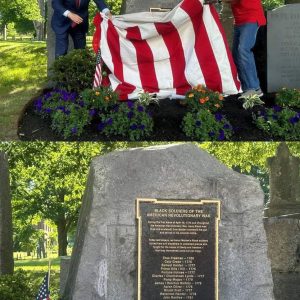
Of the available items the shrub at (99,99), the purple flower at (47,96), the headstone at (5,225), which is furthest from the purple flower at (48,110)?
the headstone at (5,225)

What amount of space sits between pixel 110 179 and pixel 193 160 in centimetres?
80

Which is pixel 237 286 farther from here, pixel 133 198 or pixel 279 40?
pixel 279 40

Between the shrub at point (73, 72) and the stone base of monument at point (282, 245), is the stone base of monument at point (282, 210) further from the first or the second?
the shrub at point (73, 72)

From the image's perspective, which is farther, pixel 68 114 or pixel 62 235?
pixel 62 235

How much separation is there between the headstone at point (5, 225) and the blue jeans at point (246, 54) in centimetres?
402

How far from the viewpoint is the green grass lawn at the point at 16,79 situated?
39.5 ft

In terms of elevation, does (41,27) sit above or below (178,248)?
above

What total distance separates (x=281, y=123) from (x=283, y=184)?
1.13 metres

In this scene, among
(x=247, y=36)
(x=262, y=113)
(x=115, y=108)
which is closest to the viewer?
(x=115, y=108)

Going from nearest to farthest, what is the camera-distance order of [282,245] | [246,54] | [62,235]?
[282,245]
[246,54]
[62,235]

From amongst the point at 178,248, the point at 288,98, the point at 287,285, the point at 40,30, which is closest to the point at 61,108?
the point at 288,98

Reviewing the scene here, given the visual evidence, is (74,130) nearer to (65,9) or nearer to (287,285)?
(65,9)

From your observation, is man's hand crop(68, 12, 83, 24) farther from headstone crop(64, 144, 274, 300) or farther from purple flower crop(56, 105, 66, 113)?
headstone crop(64, 144, 274, 300)

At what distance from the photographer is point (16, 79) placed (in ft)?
53.1
